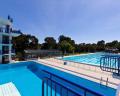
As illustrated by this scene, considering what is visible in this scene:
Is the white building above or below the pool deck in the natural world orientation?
above

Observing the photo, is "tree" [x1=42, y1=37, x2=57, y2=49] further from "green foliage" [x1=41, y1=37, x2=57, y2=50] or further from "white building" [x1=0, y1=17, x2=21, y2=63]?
"white building" [x1=0, y1=17, x2=21, y2=63]

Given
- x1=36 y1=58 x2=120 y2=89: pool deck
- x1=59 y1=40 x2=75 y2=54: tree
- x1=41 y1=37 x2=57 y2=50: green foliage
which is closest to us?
x1=36 y1=58 x2=120 y2=89: pool deck

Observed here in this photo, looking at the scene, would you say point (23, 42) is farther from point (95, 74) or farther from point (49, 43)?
point (95, 74)

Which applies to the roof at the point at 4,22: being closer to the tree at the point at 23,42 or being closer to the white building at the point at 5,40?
the white building at the point at 5,40

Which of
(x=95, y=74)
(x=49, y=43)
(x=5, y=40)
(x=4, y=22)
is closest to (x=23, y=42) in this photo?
(x=49, y=43)

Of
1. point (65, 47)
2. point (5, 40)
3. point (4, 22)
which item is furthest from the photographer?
point (65, 47)

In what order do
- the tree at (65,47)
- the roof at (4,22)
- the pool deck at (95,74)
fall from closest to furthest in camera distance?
the pool deck at (95,74) < the roof at (4,22) < the tree at (65,47)

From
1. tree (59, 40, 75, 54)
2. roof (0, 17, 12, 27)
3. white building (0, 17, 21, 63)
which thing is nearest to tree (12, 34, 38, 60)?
tree (59, 40, 75, 54)

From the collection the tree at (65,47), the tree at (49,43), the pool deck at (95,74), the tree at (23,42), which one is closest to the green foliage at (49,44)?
the tree at (49,43)

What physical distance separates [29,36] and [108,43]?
76.6 feet

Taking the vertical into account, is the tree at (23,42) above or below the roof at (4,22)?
below

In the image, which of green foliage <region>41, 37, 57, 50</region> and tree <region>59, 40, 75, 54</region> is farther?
green foliage <region>41, 37, 57, 50</region>

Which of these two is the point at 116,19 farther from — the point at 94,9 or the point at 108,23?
the point at 94,9

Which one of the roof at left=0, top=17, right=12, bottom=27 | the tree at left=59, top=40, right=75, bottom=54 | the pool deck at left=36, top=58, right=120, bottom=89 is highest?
the roof at left=0, top=17, right=12, bottom=27
